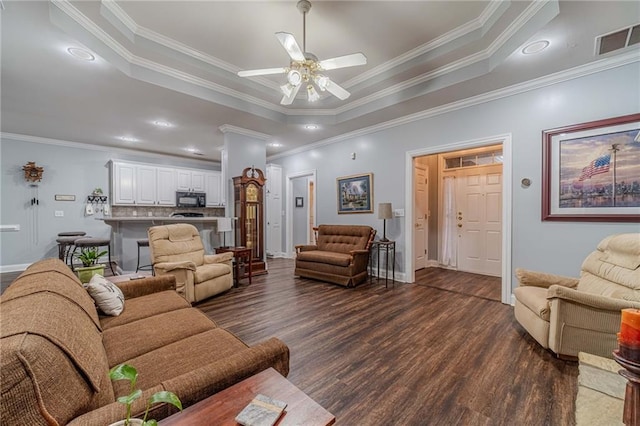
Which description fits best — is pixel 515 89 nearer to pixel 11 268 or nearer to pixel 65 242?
pixel 65 242

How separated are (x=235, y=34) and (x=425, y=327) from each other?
3748 millimetres

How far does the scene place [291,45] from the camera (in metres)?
2.23

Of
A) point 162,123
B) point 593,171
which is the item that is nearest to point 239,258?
point 162,123

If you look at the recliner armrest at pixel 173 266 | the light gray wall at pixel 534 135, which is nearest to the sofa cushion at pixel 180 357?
the recliner armrest at pixel 173 266

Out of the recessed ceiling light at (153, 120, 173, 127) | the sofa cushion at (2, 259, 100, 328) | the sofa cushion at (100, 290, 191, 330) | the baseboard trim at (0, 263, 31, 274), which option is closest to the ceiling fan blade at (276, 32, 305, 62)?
the sofa cushion at (2, 259, 100, 328)

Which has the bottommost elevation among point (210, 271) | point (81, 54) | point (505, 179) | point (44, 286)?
point (210, 271)

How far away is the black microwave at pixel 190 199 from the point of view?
23.1 feet

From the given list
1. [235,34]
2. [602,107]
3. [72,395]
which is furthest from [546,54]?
[72,395]

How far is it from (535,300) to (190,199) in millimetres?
7307

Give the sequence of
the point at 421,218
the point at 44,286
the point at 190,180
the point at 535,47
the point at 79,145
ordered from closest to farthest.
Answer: the point at 44,286 < the point at 535,47 < the point at 421,218 < the point at 79,145 < the point at 190,180

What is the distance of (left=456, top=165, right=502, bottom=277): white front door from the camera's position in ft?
16.2

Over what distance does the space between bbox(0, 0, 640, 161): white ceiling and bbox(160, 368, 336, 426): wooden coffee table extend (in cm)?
298

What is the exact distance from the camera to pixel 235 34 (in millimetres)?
2873

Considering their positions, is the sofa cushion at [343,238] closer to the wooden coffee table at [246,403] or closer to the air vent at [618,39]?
the air vent at [618,39]
